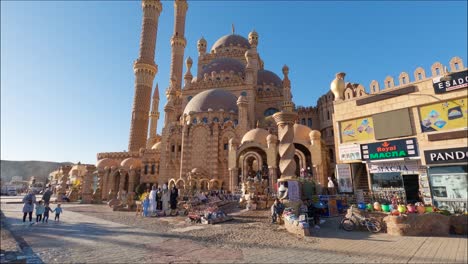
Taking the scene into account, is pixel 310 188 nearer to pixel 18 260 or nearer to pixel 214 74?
pixel 18 260

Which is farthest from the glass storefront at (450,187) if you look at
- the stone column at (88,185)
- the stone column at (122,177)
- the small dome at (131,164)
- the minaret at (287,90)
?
the stone column at (122,177)

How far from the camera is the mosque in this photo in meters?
25.7

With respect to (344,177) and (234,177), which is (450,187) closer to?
(344,177)

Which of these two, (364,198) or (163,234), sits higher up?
(364,198)

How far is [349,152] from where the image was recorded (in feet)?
58.3

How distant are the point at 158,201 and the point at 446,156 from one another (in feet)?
56.9

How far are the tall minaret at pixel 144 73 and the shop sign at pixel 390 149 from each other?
3836 centimetres

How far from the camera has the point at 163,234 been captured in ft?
31.7

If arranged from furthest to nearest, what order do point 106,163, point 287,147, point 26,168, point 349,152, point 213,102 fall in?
point 26,168 < point 106,163 < point 213,102 < point 349,152 < point 287,147

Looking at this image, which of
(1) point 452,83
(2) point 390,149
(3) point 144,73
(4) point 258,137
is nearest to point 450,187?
(2) point 390,149

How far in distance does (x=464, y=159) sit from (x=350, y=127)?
21.0ft

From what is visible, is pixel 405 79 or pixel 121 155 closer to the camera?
pixel 405 79

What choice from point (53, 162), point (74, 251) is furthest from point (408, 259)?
point (53, 162)

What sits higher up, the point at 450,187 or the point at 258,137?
the point at 258,137
